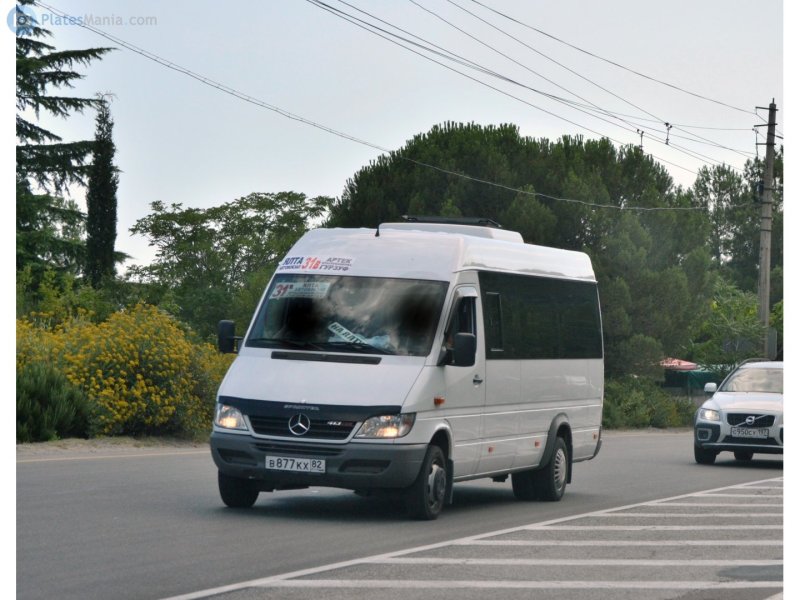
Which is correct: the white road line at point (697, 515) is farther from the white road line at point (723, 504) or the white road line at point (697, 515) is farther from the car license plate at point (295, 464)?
the car license plate at point (295, 464)

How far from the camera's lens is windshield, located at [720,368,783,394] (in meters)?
25.6

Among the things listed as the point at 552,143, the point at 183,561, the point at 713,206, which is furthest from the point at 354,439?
the point at 713,206

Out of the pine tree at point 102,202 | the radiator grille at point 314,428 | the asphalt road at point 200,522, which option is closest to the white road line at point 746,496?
the asphalt road at point 200,522

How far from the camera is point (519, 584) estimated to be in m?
10.2

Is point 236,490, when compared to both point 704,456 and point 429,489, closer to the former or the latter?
point 429,489

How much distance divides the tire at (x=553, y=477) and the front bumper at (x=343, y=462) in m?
3.59

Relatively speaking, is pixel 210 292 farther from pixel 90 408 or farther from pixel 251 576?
pixel 251 576

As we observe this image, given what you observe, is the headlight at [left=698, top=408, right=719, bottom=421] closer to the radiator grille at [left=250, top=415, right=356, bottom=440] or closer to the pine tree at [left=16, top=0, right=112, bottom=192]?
the radiator grille at [left=250, top=415, right=356, bottom=440]

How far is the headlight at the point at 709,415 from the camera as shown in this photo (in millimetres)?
25072

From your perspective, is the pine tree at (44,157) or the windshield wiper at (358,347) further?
the pine tree at (44,157)

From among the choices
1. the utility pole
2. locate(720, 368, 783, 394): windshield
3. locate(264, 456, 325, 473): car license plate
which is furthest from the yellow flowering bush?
the utility pole

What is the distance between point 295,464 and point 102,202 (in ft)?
164

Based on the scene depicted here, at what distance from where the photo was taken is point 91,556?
1095cm

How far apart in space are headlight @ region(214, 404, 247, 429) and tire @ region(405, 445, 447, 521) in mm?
1665
